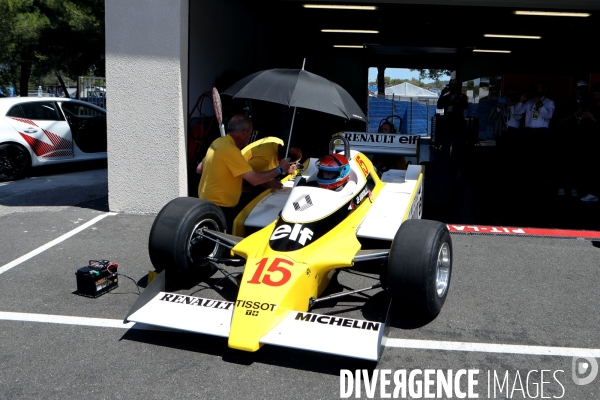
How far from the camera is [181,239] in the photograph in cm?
454

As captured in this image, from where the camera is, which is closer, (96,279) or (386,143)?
(96,279)

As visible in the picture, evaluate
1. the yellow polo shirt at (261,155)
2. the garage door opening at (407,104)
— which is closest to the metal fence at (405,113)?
the garage door opening at (407,104)

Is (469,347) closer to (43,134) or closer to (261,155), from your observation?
(261,155)

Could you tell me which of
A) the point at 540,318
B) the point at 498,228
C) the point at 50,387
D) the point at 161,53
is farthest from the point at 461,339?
the point at 161,53

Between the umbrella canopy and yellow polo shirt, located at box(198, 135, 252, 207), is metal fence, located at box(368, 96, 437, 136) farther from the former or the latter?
yellow polo shirt, located at box(198, 135, 252, 207)

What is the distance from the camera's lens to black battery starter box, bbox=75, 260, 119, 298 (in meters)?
4.66

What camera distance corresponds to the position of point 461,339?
4.06 metres

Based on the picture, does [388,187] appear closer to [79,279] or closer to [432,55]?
[79,279]

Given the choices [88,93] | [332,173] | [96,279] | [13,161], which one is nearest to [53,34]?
[88,93]

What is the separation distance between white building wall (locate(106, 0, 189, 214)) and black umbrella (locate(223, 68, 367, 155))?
1.64m

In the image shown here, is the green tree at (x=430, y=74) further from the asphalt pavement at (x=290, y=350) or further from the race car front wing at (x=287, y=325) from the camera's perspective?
the race car front wing at (x=287, y=325)

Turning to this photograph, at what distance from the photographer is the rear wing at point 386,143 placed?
7.24m

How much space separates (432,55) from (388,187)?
12.3m

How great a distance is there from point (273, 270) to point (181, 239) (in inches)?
37.4
